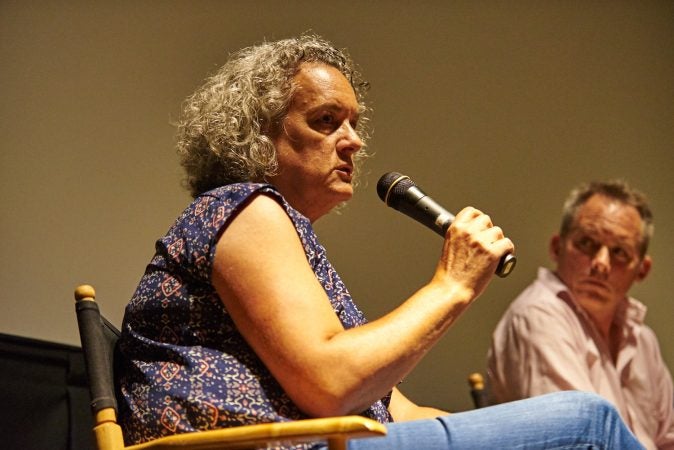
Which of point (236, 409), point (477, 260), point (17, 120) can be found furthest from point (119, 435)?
point (17, 120)

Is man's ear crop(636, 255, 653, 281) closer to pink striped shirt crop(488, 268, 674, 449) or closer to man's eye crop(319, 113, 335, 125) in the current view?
pink striped shirt crop(488, 268, 674, 449)

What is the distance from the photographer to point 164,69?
2650mm

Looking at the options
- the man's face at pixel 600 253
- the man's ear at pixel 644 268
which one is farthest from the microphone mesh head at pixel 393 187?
the man's ear at pixel 644 268

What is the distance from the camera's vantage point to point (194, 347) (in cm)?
134

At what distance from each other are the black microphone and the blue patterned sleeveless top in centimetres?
19

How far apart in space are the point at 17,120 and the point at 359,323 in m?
1.34

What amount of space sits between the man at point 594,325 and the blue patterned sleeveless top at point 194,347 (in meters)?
1.33

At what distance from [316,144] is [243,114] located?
14 cm

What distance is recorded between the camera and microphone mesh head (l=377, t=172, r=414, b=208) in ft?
5.28

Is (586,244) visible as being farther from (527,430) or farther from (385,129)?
(527,430)

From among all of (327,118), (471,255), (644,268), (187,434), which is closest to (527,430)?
(471,255)

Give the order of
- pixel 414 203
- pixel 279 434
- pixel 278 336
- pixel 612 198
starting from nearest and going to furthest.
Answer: pixel 279 434, pixel 278 336, pixel 414 203, pixel 612 198

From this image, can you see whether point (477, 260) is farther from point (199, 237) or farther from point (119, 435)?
point (119, 435)

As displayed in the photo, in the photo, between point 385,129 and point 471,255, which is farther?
point 385,129
